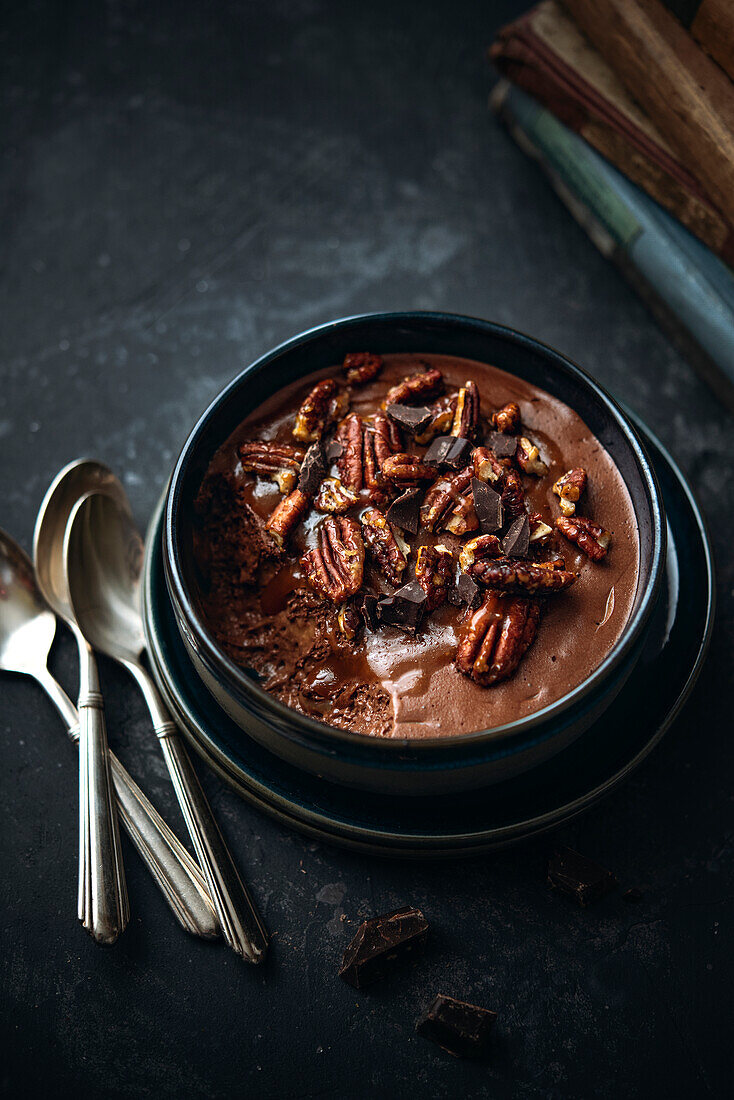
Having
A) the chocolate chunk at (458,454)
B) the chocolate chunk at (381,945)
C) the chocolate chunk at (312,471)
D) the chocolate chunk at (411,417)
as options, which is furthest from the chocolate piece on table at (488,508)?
the chocolate chunk at (381,945)

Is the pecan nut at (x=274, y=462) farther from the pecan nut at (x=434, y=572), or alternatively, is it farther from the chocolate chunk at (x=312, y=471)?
the pecan nut at (x=434, y=572)

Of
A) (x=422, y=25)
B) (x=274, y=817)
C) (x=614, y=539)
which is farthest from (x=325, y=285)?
(x=274, y=817)

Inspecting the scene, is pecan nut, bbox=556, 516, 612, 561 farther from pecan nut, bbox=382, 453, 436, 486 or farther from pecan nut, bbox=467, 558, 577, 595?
pecan nut, bbox=382, 453, 436, 486

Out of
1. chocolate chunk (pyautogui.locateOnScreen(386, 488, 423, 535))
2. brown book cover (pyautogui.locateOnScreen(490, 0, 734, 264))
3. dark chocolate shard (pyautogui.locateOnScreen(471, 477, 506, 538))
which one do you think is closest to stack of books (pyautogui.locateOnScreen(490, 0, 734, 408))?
brown book cover (pyautogui.locateOnScreen(490, 0, 734, 264))

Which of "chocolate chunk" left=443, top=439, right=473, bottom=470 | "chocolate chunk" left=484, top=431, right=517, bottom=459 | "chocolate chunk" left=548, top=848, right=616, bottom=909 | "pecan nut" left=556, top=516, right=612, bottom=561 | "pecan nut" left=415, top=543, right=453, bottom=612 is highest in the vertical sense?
"pecan nut" left=556, top=516, right=612, bottom=561

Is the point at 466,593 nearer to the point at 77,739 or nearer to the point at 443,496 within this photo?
the point at 443,496

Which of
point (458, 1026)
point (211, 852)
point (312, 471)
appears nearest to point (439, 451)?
point (312, 471)
